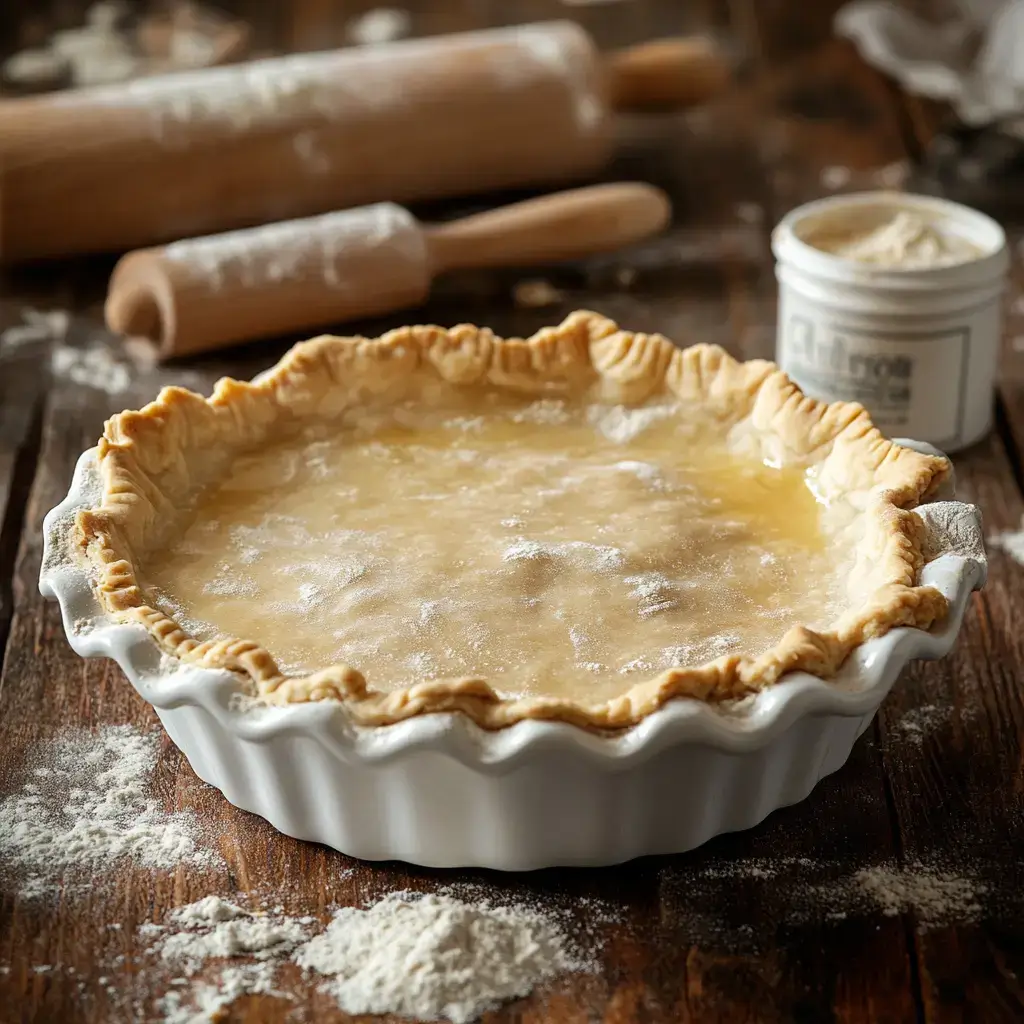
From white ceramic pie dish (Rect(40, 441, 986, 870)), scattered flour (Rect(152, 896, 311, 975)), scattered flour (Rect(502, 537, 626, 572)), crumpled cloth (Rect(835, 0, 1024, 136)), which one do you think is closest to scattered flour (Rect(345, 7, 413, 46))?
crumpled cloth (Rect(835, 0, 1024, 136))

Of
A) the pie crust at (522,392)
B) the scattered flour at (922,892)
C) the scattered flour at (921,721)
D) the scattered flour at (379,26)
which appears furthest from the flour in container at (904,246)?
the scattered flour at (379,26)

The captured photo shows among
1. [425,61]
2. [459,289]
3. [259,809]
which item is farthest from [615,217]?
[259,809]

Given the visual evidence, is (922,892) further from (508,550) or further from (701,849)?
(508,550)

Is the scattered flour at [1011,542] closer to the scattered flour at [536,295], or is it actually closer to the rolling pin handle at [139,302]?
the scattered flour at [536,295]

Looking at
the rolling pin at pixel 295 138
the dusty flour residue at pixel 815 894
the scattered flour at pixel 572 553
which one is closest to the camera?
the dusty flour residue at pixel 815 894

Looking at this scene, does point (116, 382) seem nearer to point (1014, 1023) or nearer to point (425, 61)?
point (425, 61)
